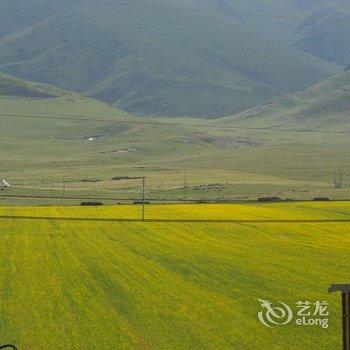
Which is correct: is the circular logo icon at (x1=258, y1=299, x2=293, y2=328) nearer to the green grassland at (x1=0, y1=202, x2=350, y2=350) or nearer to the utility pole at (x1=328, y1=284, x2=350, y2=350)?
the green grassland at (x1=0, y1=202, x2=350, y2=350)

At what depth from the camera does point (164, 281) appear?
103ft

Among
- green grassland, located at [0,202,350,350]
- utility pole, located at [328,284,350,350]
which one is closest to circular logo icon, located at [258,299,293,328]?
green grassland, located at [0,202,350,350]

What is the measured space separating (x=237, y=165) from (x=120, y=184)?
53.8 meters

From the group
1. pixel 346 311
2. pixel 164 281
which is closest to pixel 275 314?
pixel 164 281

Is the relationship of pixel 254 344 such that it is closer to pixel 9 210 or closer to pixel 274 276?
pixel 274 276

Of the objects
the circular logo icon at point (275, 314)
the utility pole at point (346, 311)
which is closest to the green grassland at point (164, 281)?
the circular logo icon at point (275, 314)

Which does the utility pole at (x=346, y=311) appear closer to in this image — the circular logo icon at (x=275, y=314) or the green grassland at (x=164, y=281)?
the green grassland at (x=164, y=281)

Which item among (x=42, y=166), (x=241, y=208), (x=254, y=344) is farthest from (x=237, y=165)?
(x=254, y=344)

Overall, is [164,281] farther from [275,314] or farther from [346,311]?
[346,311]

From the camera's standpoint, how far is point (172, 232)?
2050 inches

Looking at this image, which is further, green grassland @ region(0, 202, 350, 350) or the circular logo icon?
the circular logo icon

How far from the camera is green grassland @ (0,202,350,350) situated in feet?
72.4

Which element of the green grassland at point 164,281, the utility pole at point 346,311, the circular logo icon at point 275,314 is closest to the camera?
the utility pole at point 346,311

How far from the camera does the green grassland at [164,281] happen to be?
22.1 m
